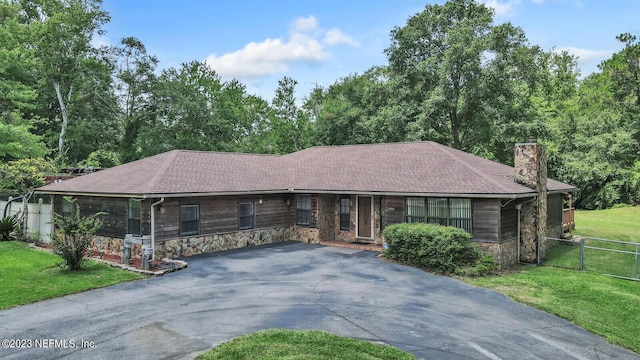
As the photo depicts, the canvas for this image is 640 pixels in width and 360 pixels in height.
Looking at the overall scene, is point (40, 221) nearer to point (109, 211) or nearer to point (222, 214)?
point (109, 211)

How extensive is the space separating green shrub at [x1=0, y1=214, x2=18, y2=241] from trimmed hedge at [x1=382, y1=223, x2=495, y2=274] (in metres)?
18.1

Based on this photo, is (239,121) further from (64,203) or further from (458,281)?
(458,281)

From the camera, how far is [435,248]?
540 inches

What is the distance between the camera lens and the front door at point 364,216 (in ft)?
61.9

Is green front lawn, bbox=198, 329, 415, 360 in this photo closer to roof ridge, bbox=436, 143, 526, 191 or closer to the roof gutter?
the roof gutter

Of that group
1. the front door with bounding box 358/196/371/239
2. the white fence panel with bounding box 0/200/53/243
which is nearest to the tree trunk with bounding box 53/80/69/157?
the white fence panel with bounding box 0/200/53/243

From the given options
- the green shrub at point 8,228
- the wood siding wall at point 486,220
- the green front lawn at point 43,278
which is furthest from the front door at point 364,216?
the green shrub at point 8,228

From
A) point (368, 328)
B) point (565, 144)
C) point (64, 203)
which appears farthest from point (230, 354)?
point (565, 144)

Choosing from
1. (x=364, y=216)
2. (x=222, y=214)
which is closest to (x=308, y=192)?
(x=364, y=216)

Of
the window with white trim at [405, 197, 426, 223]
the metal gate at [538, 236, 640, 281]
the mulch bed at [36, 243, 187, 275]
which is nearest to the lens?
the mulch bed at [36, 243, 187, 275]

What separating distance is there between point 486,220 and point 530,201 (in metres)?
2.80

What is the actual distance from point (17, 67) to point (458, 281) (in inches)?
1312

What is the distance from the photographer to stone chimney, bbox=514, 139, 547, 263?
628 inches

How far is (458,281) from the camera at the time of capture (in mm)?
12508
